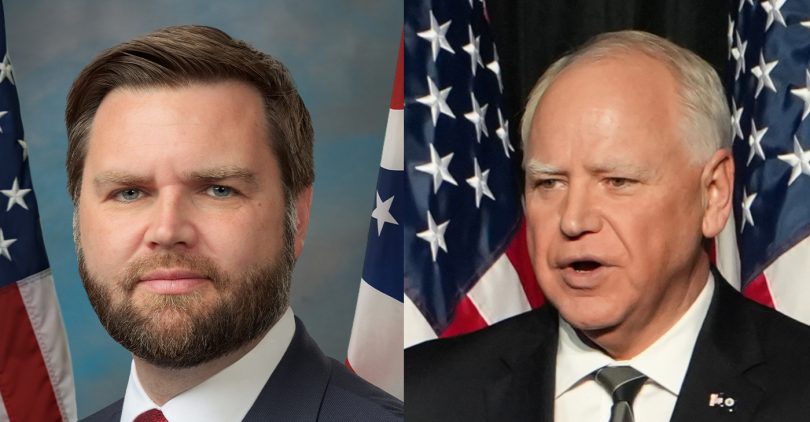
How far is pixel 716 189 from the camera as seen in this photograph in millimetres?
2041

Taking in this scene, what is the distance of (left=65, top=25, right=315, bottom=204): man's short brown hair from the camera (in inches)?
104

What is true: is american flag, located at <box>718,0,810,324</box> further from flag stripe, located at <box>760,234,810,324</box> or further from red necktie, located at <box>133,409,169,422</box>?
red necktie, located at <box>133,409,169,422</box>

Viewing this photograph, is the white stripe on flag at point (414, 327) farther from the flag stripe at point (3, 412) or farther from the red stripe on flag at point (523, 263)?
the flag stripe at point (3, 412)

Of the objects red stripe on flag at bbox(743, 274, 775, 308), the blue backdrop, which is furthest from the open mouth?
the blue backdrop

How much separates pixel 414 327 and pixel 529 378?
10.1 inches

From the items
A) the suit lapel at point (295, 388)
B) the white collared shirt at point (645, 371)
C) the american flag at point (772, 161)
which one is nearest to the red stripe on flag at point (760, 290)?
the american flag at point (772, 161)

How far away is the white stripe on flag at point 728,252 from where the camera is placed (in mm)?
2125

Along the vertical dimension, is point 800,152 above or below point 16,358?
above

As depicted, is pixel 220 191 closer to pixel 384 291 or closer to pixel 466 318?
pixel 466 318

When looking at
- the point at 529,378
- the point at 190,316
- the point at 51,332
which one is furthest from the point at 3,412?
the point at 529,378

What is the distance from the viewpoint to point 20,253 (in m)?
3.66

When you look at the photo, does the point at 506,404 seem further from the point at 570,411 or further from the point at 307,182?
the point at 307,182

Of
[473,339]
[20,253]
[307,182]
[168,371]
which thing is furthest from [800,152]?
[20,253]

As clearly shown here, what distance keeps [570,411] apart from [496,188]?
44cm
